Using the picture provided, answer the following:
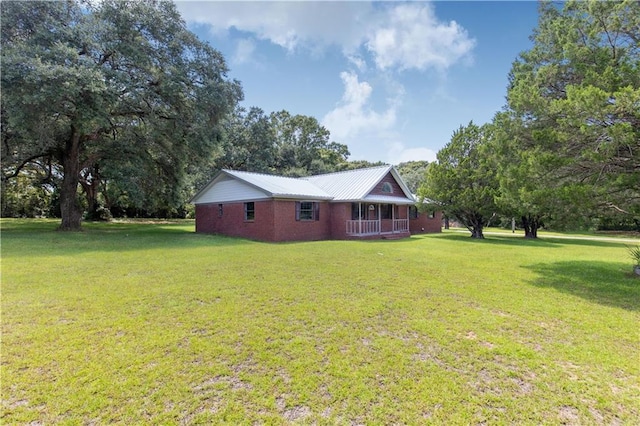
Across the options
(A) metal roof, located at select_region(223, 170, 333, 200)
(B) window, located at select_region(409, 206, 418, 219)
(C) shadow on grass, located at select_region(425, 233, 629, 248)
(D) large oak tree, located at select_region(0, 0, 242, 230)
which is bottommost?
(C) shadow on grass, located at select_region(425, 233, 629, 248)

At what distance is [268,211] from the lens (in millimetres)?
17203

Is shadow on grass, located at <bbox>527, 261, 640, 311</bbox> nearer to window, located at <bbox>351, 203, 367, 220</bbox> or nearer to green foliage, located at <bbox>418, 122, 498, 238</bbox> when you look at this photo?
green foliage, located at <bbox>418, 122, 498, 238</bbox>

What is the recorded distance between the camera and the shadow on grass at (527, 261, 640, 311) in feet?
21.5

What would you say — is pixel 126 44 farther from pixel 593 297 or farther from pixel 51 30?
pixel 593 297

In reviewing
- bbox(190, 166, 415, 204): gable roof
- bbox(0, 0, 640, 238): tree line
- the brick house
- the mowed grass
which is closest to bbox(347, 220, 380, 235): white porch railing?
the brick house

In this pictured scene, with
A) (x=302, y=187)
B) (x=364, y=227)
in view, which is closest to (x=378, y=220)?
(x=364, y=227)

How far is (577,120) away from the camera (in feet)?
24.0

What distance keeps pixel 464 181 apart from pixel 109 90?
872 inches

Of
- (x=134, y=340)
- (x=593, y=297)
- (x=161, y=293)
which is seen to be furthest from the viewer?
(x=593, y=297)

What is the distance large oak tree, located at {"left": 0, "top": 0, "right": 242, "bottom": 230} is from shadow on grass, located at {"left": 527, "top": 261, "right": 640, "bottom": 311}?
18.2 meters

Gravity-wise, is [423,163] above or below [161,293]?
above

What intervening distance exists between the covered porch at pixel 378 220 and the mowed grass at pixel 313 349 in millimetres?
11881

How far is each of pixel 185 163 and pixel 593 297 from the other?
21.9m

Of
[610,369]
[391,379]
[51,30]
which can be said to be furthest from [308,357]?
[51,30]
